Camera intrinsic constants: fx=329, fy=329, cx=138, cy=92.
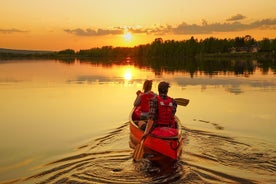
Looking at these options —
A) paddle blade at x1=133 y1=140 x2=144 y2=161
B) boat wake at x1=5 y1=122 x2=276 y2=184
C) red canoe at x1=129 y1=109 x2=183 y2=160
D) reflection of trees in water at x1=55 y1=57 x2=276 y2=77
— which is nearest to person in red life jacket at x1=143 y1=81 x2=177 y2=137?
red canoe at x1=129 y1=109 x2=183 y2=160

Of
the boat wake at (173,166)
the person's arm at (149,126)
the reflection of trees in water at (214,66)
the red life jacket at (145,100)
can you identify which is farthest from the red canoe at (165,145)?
the reflection of trees in water at (214,66)

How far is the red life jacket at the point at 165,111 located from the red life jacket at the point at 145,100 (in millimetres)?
2474

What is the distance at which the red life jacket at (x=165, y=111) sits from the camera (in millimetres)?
10523

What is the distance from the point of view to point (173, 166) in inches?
389

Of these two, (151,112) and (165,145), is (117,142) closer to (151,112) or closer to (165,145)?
(151,112)

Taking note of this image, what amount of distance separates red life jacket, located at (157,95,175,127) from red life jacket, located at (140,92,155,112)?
2474mm

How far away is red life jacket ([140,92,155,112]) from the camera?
1338 cm

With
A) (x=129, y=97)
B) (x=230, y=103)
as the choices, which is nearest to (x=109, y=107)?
(x=129, y=97)

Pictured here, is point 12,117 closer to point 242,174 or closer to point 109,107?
point 109,107

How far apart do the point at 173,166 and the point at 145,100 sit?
4.22 meters

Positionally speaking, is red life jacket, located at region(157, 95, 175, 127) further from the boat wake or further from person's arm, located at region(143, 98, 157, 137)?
the boat wake

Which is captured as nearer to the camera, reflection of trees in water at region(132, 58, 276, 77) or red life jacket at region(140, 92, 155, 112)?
red life jacket at region(140, 92, 155, 112)

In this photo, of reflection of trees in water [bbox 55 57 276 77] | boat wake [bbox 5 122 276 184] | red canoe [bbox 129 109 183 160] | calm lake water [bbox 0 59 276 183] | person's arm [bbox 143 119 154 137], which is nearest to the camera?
boat wake [bbox 5 122 276 184]

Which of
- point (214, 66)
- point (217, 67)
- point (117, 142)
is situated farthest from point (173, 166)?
point (214, 66)
